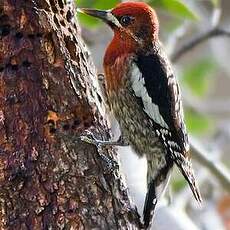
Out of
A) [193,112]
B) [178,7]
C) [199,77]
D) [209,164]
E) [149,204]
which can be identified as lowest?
[193,112]

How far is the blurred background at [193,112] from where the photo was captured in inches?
158

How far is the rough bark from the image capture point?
114 inches

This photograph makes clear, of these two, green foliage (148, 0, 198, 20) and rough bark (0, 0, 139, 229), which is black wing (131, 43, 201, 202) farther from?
green foliage (148, 0, 198, 20)

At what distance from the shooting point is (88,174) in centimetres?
299

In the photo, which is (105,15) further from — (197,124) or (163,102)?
(197,124)

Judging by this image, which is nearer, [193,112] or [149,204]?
[149,204]

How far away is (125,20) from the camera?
12.0ft

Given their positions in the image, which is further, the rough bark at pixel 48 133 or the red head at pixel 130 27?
the red head at pixel 130 27

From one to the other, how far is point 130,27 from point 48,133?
88cm

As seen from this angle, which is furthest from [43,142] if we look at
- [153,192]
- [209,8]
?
[209,8]

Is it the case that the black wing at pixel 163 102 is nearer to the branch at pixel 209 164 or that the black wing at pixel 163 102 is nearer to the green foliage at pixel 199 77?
the branch at pixel 209 164

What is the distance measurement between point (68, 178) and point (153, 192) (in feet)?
2.02

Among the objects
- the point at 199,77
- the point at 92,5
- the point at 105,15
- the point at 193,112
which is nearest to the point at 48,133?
the point at 105,15

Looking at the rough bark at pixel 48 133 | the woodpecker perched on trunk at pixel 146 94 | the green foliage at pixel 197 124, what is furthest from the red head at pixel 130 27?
the green foliage at pixel 197 124
